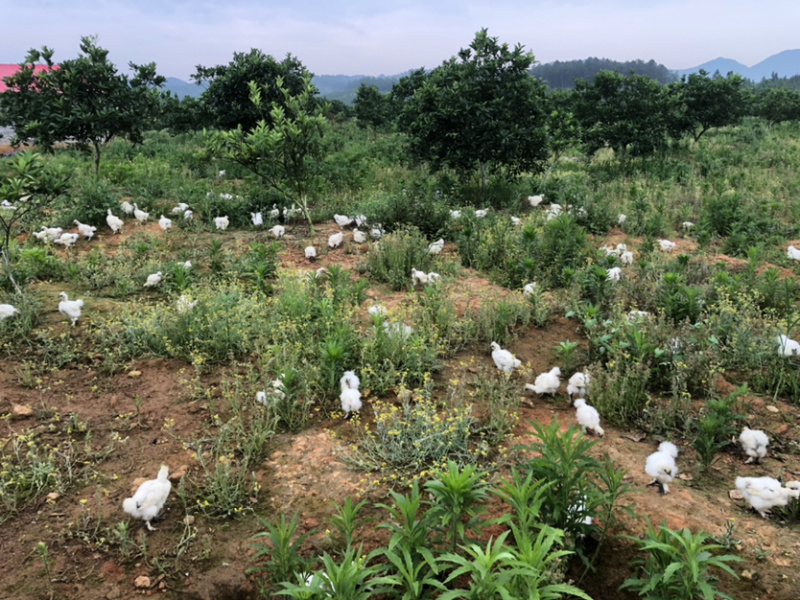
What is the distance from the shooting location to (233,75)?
12.4m

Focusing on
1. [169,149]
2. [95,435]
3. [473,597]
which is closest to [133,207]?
[95,435]

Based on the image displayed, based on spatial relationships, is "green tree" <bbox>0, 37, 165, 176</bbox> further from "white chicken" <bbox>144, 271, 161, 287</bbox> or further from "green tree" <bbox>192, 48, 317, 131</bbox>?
"white chicken" <bbox>144, 271, 161, 287</bbox>

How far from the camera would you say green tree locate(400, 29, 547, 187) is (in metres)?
9.77

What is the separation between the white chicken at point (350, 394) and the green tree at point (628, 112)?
1274cm

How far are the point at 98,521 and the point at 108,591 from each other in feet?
1.48

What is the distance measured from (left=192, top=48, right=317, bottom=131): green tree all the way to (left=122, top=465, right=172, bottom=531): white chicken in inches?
433

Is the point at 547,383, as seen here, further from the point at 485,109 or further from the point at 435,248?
the point at 485,109

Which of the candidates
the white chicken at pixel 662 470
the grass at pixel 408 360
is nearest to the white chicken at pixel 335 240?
the grass at pixel 408 360

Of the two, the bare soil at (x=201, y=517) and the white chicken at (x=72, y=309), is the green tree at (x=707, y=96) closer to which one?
the bare soil at (x=201, y=517)

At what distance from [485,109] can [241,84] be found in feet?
21.5

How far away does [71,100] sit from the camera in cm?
986

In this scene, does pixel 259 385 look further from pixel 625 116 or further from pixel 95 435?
pixel 625 116

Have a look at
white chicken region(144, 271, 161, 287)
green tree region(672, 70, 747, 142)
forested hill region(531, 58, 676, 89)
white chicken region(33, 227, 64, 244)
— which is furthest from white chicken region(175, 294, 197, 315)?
forested hill region(531, 58, 676, 89)

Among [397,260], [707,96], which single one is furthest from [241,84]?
[707,96]
